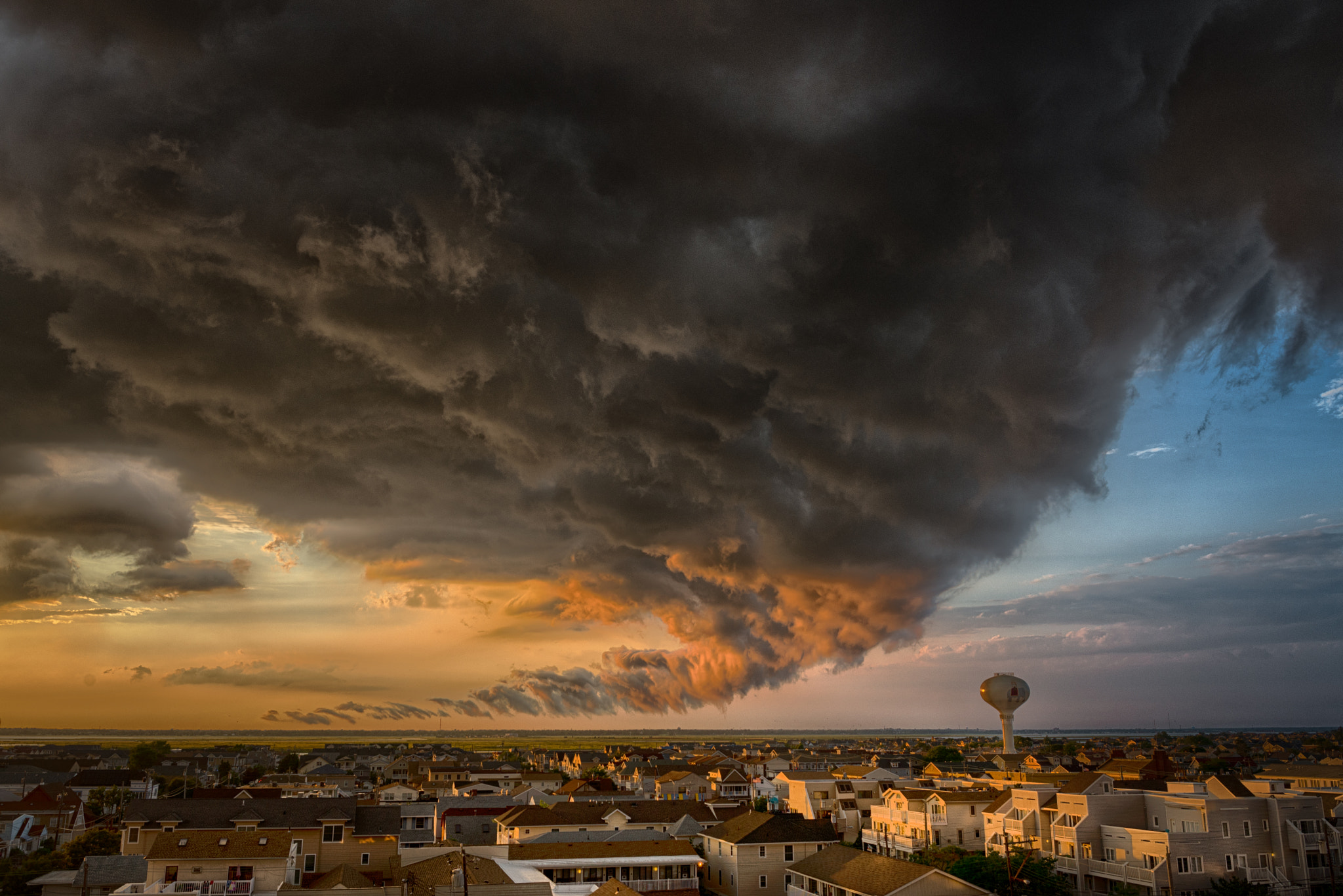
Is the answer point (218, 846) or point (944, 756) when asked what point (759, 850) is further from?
point (944, 756)

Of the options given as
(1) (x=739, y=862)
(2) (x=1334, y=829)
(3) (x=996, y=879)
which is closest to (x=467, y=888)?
(1) (x=739, y=862)

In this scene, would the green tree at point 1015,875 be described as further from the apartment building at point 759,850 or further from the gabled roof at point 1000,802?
the gabled roof at point 1000,802

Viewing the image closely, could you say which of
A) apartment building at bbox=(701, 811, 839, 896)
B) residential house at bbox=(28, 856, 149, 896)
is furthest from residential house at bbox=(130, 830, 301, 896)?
apartment building at bbox=(701, 811, 839, 896)

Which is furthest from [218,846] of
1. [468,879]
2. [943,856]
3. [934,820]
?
[934,820]

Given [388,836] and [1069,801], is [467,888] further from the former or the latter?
[1069,801]

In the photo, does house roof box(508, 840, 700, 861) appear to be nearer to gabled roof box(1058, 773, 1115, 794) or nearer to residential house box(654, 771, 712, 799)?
gabled roof box(1058, 773, 1115, 794)

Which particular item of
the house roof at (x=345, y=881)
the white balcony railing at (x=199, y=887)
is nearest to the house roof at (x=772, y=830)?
the house roof at (x=345, y=881)
